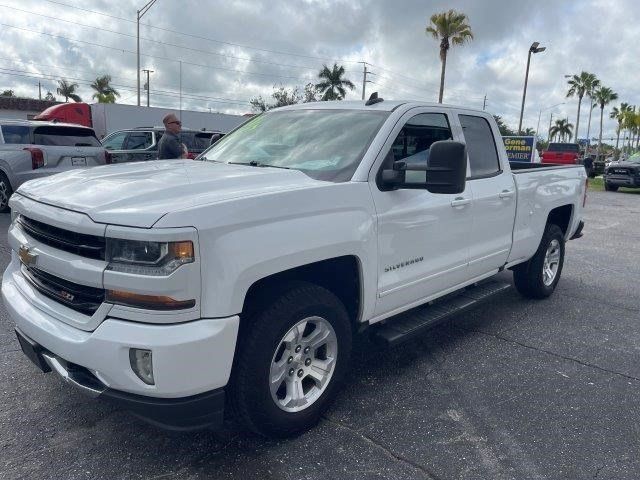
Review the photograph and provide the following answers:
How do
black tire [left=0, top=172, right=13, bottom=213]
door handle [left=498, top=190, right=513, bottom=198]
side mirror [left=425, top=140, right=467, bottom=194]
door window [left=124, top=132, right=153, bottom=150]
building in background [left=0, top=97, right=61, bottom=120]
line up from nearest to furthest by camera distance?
side mirror [left=425, top=140, right=467, bottom=194], door handle [left=498, top=190, right=513, bottom=198], black tire [left=0, top=172, right=13, bottom=213], door window [left=124, top=132, right=153, bottom=150], building in background [left=0, top=97, right=61, bottom=120]

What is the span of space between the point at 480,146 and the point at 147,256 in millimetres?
3144

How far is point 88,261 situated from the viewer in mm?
2457

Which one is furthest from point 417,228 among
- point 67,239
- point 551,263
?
point 551,263

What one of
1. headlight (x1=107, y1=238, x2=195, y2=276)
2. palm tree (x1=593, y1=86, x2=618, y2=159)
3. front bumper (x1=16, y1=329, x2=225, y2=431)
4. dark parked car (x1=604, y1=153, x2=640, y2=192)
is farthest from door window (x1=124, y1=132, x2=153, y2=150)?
palm tree (x1=593, y1=86, x2=618, y2=159)

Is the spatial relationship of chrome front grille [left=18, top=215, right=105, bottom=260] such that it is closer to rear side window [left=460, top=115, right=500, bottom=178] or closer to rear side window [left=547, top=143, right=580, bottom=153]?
rear side window [left=460, top=115, right=500, bottom=178]

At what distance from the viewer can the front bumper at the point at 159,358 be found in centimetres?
230

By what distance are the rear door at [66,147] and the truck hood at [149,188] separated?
22.1ft

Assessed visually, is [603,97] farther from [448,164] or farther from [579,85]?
[448,164]

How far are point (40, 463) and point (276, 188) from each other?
182 cm

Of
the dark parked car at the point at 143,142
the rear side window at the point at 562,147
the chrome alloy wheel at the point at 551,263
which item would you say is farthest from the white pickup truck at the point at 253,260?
the rear side window at the point at 562,147

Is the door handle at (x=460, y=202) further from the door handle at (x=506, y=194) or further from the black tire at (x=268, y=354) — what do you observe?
the black tire at (x=268, y=354)

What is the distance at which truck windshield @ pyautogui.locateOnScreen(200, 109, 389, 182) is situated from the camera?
3.35 metres

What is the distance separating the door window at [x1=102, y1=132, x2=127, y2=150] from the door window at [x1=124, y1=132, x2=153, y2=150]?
0.17m

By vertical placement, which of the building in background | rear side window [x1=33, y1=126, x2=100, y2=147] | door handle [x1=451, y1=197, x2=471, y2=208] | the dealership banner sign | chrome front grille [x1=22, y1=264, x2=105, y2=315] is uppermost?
the building in background
